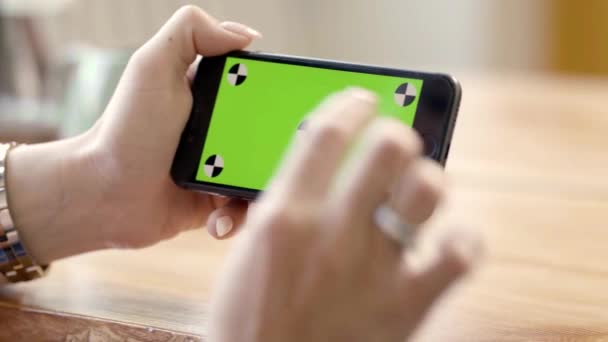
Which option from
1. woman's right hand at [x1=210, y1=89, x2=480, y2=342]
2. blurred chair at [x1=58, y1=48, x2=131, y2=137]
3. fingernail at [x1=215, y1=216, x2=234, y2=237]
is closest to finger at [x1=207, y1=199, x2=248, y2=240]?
fingernail at [x1=215, y1=216, x2=234, y2=237]

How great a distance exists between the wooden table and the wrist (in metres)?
0.04

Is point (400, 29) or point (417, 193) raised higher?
point (417, 193)

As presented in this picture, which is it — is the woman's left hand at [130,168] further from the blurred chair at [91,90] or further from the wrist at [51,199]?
the blurred chair at [91,90]

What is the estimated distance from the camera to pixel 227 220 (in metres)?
0.68

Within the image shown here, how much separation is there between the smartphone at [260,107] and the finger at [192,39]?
0.01m

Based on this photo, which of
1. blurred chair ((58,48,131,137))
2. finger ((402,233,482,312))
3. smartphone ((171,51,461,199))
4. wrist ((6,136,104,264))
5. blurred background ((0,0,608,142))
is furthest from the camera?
blurred background ((0,0,608,142))


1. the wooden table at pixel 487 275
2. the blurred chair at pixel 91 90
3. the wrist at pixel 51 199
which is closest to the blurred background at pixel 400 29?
the blurred chair at pixel 91 90

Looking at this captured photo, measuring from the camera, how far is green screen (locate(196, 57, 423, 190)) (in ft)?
2.07

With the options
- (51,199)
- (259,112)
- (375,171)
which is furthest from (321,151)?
(51,199)

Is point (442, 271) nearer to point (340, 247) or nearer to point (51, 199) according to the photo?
point (340, 247)

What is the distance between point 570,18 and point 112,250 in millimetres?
1724

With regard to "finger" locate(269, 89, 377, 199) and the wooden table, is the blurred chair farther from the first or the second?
"finger" locate(269, 89, 377, 199)

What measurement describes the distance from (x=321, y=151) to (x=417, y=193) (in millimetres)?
49

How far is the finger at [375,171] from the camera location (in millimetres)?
386
